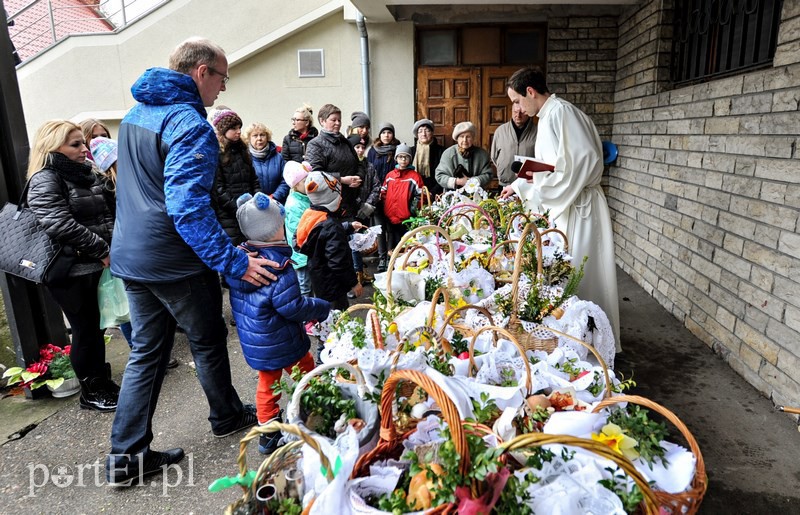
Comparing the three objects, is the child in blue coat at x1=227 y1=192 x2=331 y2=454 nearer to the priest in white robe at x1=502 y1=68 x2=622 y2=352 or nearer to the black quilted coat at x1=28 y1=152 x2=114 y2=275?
the black quilted coat at x1=28 y1=152 x2=114 y2=275

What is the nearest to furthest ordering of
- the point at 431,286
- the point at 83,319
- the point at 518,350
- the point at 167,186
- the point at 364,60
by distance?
the point at 518,350 → the point at 167,186 → the point at 431,286 → the point at 83,319 → the point at 364,60

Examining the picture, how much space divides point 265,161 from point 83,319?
2.28 metres

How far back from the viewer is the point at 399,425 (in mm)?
1666

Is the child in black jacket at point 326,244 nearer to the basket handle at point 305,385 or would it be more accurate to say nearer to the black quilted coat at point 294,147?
the basket handle at point 305,385

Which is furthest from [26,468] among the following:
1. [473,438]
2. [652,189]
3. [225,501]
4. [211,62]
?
[652,189]

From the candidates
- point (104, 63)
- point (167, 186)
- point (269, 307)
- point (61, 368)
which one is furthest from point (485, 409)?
point (104, 63)

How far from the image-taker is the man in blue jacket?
7.50 ft

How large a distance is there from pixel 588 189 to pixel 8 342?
432 centimetres

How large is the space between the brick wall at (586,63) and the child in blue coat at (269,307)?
5.44m

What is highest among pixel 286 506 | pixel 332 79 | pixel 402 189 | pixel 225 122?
pixel 332 79

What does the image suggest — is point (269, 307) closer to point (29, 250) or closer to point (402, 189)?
point (29, 250)

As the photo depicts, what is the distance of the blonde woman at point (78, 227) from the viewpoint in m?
3.01

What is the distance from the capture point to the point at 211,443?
9.56 ft

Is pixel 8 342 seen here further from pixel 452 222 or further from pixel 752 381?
pixel 752 381
